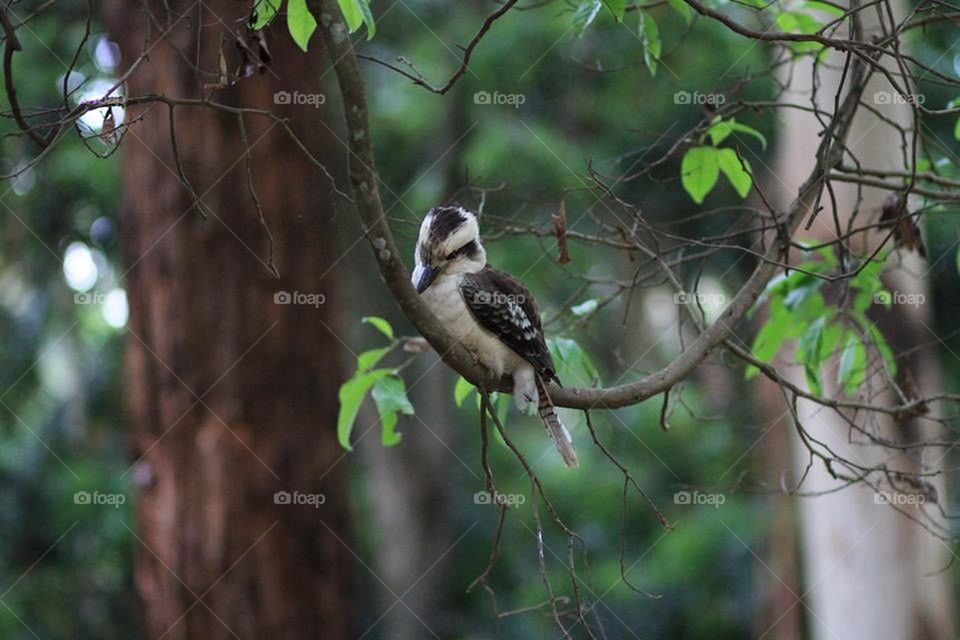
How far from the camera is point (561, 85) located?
9.19 m

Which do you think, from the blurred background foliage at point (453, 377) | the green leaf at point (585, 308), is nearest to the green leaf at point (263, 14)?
the green leaf at point (585, 308)

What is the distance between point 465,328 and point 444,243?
0.30 metres

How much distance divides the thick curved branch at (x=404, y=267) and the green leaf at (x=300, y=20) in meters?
0.14

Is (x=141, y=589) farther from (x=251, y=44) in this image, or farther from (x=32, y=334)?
(x=32, y=334)

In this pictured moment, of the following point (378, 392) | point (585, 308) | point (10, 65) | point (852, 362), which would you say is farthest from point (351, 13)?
Answer: point (852, 362)

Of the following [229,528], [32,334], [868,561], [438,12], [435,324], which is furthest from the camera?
[438,12]

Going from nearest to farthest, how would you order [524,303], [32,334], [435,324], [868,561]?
[435,324] < [524,303] < [868,561] < [32,334]

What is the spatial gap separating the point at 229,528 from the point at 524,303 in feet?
5.84

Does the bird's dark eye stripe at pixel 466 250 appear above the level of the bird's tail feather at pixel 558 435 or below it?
above

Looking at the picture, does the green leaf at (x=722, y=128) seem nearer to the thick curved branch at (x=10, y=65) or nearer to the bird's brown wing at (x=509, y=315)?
the bird's brown wing at (x=509, y=315)

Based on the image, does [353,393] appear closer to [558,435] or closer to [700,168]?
[558,435]

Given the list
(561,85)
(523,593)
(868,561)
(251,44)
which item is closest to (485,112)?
(561,85)

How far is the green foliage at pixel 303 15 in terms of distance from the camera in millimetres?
2465

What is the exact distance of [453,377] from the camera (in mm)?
9727
